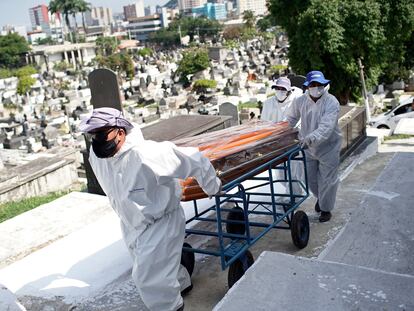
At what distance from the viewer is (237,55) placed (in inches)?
1686

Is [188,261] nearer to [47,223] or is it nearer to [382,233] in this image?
[382,233]

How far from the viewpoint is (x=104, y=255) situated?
4.20 m

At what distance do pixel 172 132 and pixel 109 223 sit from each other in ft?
6.17

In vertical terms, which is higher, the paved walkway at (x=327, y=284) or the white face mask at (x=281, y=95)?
the white face mask at (x=281, y=95)

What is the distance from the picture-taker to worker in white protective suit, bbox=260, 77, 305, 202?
17.5ft

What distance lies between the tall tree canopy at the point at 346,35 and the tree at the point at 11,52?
57.1m

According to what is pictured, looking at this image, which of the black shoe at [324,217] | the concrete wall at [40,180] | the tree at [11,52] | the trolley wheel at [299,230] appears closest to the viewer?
the trolley wheel at [299,230]

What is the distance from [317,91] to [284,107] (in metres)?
0.88

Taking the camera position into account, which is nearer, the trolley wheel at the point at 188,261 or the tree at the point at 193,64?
the trolley wheel at the point at 188,261

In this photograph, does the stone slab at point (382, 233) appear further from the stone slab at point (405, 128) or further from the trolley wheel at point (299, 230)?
the stone slab at point (405, 128)

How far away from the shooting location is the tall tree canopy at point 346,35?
14289 mm

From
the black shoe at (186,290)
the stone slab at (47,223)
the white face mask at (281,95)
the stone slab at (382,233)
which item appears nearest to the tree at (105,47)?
the stone slab at (47,223)

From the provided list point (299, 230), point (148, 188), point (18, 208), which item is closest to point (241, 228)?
point (299, 230)

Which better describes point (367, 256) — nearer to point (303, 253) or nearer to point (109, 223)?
point (303, 253)
